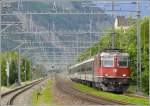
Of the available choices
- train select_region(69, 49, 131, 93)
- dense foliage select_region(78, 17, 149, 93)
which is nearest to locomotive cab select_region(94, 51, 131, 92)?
train select_region(69, 49, 131, 93)

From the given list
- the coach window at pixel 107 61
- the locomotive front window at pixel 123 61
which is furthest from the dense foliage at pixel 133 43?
the coach window at pixel 107 61

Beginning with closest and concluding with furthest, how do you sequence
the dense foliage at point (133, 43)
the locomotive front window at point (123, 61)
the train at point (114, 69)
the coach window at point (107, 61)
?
the train at point (114, 69), the locomotive front window at point (123, 61), the coach window at point (107, 61), the dense foliage at point (133, 43)

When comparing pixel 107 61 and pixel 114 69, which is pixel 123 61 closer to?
pixel 114 69

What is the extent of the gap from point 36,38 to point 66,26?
7184mm

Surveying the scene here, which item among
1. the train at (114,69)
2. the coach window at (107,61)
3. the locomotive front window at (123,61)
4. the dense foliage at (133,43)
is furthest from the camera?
the dense foliage at (133,43)

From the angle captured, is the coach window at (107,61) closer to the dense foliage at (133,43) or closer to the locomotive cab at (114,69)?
the locomotive cab at (114,69)

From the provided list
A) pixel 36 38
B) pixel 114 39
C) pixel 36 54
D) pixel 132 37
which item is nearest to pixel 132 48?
pixel 132 37

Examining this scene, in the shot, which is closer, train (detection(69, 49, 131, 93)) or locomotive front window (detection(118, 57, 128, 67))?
train (detection(69, 49, 131, 93))

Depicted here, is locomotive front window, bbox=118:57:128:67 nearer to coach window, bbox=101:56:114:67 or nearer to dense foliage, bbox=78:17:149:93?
coach window, bbox=101:56:114:67

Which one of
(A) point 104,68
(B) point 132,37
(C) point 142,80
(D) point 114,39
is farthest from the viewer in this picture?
(D) point 114,39

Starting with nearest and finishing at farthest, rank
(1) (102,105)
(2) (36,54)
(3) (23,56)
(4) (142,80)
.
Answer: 1. (1) (102,105)
2. (4) (142,80)
3. (3) (23,56)
4. (2) (36,54)

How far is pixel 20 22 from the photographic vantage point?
46.9m

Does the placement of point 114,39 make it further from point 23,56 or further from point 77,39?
point 23,56

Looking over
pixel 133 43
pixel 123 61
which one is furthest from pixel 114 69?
pixel 133 43
